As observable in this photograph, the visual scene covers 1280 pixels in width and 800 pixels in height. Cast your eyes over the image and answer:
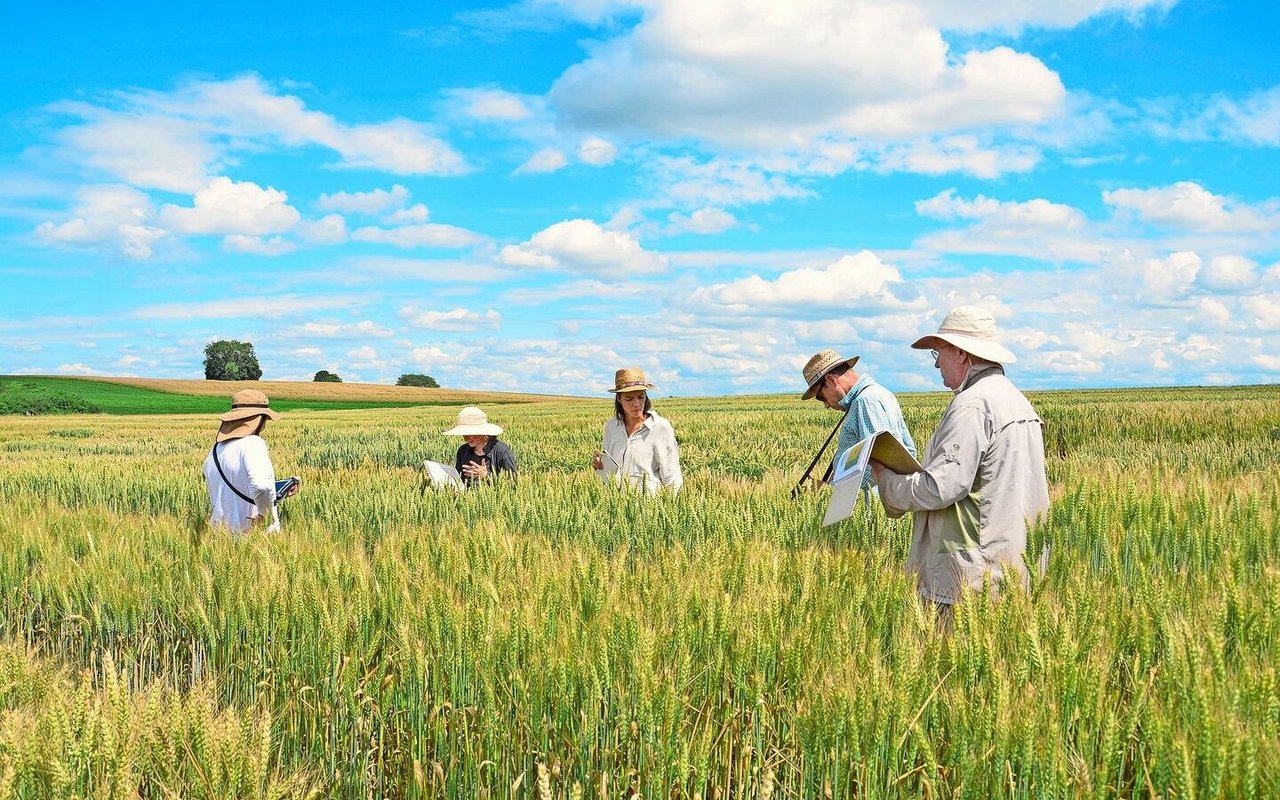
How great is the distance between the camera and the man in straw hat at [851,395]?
17.4 ft

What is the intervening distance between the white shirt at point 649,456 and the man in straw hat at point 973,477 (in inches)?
137

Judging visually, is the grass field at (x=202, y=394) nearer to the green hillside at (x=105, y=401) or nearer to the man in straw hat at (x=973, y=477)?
the green hillside at (x=105, y=401)

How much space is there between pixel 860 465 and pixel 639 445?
3982mm

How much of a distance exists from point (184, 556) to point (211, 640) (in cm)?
131

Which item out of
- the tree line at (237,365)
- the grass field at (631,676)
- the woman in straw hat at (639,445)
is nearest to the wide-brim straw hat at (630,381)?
the woman in straw hat at (639,445)

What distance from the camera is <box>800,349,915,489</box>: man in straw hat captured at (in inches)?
209

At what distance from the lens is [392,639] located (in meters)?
3.00

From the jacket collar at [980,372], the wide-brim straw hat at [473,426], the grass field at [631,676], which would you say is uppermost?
the jacket collar at [980,372]

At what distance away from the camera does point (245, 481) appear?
5594 millimetres

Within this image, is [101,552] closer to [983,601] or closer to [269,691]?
[269,691]

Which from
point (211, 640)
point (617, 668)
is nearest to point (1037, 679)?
point (617, 668)

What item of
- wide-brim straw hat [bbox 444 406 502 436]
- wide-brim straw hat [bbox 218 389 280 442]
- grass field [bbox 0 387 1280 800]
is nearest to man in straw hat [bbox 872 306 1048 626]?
grass field [bbox 0 387 1280 800]

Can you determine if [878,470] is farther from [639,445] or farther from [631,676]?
[639,445]

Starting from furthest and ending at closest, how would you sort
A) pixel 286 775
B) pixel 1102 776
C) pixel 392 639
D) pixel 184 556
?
pixel 184 556 → pixel 392 639 → pixel 286 775 → pixel 1102 776
